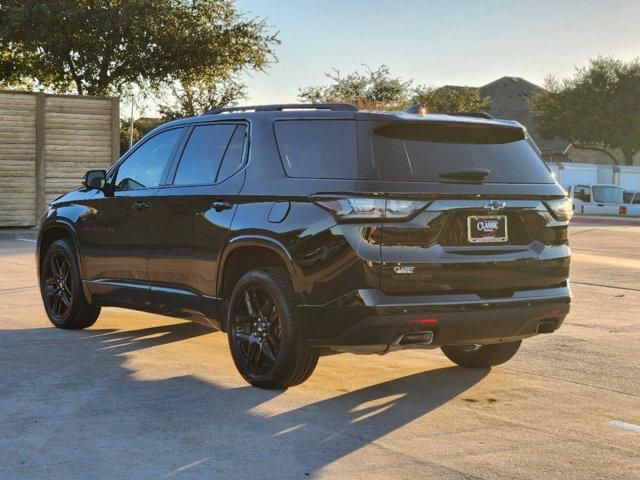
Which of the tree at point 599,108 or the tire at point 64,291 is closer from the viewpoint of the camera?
the tire at point 64,291

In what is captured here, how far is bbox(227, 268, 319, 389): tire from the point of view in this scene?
242 inches

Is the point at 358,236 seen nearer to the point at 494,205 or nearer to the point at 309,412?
the point at 494,205

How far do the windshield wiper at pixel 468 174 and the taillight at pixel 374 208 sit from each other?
1.17ft

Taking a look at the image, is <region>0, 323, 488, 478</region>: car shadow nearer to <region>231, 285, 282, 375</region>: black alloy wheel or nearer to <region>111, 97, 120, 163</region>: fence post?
<region>231, 285, 282, 375</region>: black alloy wheel

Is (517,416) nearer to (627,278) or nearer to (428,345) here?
(428,345)

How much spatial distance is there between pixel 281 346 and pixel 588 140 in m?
72.6

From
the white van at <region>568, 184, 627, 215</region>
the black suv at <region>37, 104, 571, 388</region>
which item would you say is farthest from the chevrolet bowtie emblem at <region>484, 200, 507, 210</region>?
the white van at <region>568, 184, 627, 215</region>

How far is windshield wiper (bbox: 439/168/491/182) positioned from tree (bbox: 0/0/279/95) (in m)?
23.6

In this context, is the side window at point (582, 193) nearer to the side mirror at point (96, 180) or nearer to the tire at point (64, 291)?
the tire at point (64, 291)

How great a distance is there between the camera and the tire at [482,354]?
7.20m

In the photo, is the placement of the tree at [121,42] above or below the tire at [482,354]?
above

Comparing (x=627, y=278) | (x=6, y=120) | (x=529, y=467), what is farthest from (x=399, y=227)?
(x=6, y=120)

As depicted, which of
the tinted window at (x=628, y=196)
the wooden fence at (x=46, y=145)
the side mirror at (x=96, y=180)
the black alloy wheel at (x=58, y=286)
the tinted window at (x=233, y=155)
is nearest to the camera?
the tinted window at (x=233, y=155)

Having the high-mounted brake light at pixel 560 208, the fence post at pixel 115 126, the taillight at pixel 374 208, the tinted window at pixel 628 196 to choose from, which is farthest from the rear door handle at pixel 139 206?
the tinted window at pixel 628 196
